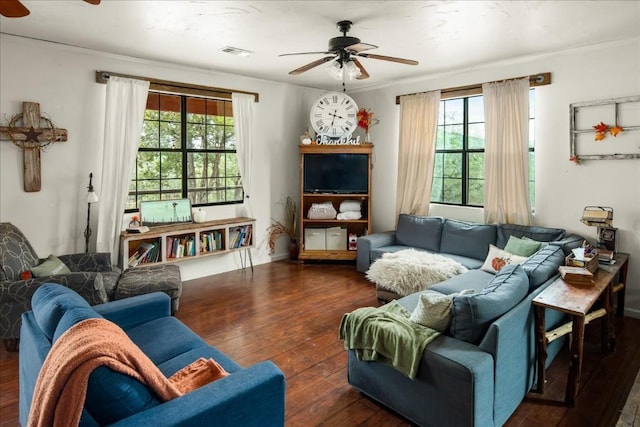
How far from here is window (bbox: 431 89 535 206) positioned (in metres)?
5.04

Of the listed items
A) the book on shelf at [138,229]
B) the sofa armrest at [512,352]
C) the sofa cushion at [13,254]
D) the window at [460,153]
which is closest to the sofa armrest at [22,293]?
the sofa cushion at [13,254]

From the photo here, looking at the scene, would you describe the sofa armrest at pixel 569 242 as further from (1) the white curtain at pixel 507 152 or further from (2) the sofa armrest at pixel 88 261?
(2) the sofa armrest at pixel 88 261

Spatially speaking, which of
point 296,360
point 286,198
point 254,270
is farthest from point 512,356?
point 286,198

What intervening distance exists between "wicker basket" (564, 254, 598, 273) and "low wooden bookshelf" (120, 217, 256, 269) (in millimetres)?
3599

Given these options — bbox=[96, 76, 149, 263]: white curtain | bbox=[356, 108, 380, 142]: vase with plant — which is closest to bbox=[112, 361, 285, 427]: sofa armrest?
bbox=[96, 76, 149, 263]: white curtain

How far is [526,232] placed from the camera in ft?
14.2

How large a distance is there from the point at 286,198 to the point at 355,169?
3.85ft

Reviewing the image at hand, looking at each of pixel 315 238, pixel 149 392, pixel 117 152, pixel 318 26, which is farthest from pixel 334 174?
pixel 149 392

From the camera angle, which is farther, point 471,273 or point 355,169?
point 355,169

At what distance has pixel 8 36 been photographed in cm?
366

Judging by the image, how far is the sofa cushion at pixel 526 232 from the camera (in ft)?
13.6

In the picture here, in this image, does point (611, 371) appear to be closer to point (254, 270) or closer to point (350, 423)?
point (350, 423)

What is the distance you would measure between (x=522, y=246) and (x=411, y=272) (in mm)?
1174

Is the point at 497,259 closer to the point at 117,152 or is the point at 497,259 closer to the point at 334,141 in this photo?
Result: the point at 334,141
